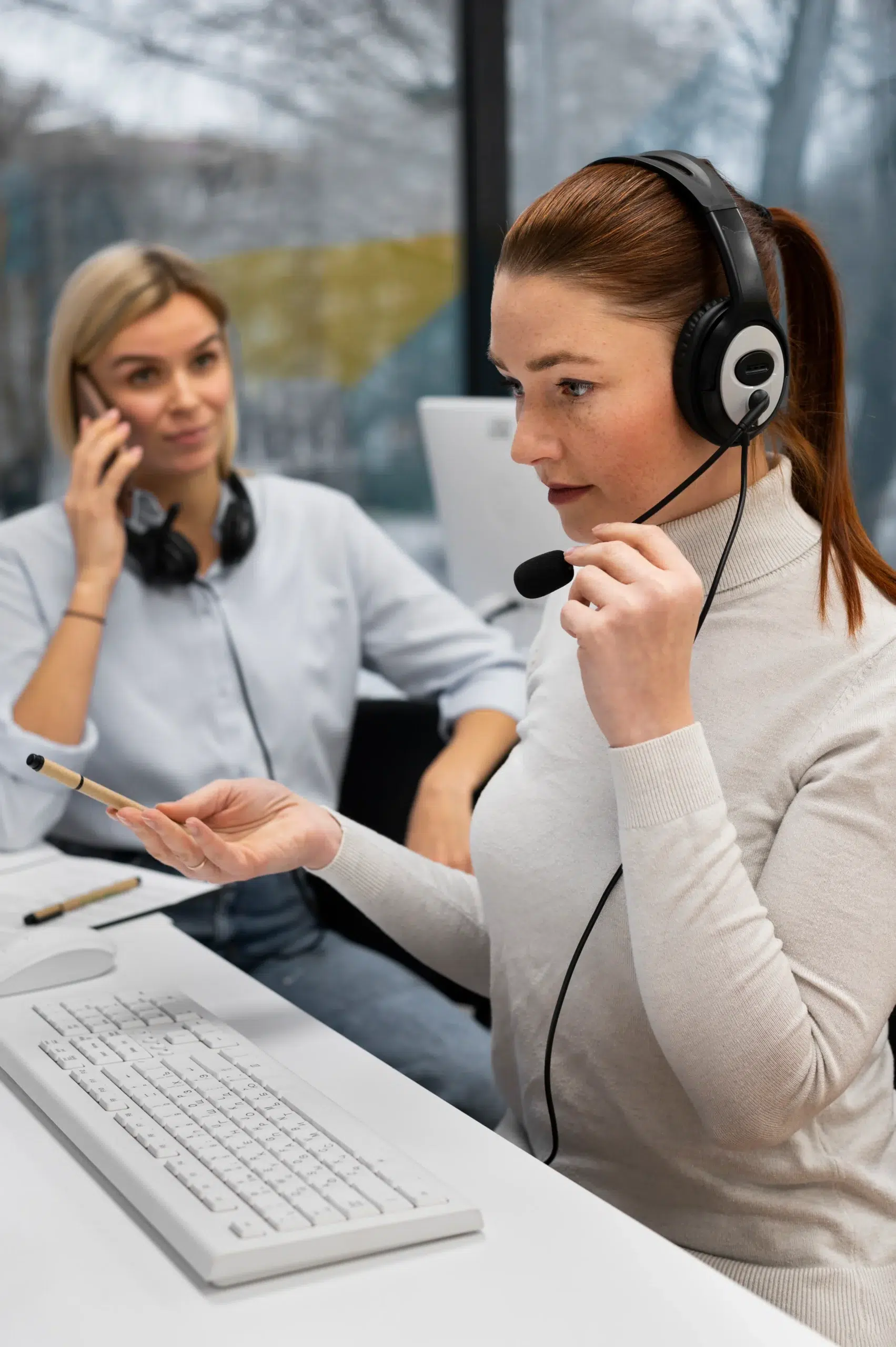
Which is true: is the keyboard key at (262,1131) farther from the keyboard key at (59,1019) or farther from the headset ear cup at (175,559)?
the headset ear cup at (175,559)

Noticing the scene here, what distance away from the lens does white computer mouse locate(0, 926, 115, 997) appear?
0.98 meters

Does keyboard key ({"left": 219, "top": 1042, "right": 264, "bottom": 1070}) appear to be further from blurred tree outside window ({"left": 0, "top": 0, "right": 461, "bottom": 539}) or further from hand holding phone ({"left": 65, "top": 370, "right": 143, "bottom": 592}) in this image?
blurred tree outside window ({"left": 0, "top": 0, "right": 461, "bottom": 539})

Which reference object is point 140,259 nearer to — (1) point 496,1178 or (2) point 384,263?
(1) point 496,1178

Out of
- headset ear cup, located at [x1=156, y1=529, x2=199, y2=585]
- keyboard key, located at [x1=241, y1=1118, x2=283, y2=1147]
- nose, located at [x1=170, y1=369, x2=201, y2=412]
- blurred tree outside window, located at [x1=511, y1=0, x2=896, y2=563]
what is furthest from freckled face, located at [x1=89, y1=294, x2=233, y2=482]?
blurred tree outside window, located at [x1=511, y1=0, x2=896, y2=563]

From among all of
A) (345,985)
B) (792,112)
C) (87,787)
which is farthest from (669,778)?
(792,112)

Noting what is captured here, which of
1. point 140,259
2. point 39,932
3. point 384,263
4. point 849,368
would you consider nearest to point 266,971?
point 39,932

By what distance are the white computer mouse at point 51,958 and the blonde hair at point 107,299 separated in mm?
884

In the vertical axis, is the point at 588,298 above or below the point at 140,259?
below

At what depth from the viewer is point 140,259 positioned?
65.3 inches

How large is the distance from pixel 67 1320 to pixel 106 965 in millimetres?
441

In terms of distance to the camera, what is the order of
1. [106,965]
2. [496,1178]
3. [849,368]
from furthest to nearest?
[849,368] < [106,965] < [496,1178]

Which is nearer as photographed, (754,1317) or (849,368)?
(754,1317)

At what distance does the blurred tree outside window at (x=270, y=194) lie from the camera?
2.73m

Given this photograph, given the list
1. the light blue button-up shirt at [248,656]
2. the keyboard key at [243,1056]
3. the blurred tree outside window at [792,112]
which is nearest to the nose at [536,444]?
the keyboard key at [243,1056]
